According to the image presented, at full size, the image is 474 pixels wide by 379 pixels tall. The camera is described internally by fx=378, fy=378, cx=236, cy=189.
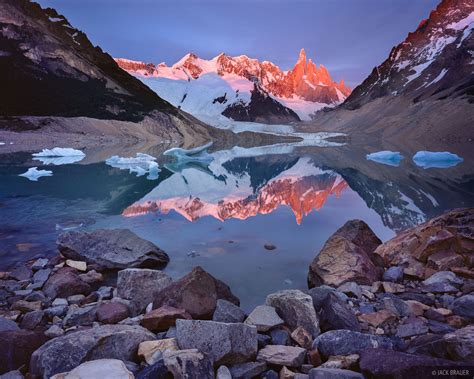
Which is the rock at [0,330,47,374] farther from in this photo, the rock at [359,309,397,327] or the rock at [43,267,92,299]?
the rock at [359,309,397,327]

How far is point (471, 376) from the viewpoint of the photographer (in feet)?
13.1

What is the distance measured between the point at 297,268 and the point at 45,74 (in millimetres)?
124753

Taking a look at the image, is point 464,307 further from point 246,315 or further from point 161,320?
point 161,320

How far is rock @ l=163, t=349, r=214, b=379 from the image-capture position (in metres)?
4.24

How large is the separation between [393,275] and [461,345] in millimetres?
4054

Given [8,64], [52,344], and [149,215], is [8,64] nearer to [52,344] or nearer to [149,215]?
[149,215]

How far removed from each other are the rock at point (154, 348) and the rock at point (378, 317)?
334 cm

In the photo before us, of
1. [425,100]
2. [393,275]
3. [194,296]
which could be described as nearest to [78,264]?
[194,296]

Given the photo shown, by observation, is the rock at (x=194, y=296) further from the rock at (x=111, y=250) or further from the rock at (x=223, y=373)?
the rock at (x=111, y=250)

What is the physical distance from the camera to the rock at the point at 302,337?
5564mm

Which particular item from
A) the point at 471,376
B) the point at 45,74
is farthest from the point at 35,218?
the point at 45,74

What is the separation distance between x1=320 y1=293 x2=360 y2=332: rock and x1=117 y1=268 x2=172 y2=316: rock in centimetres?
322

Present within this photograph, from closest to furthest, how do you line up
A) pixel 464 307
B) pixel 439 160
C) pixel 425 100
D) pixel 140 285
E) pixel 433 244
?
pixel 464 307
pixel 140 285
pixel 433 244
pixel 439 160
pixel 425 100

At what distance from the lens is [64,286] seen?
26.0ft
